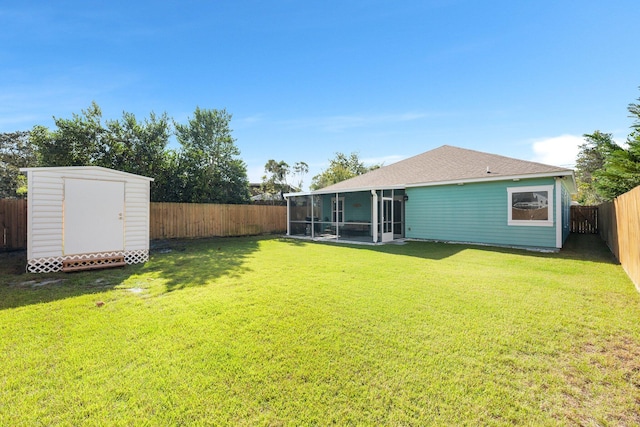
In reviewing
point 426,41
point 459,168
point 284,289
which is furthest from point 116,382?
point 459,168

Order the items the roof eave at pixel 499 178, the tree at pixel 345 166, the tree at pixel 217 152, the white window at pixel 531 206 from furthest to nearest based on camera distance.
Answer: the tree at pixel 345 166 → the tree at pixel 217 152 → the white window at pixel 531 206 → the roof eave at pixel 499 178

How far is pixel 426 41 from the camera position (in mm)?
9625

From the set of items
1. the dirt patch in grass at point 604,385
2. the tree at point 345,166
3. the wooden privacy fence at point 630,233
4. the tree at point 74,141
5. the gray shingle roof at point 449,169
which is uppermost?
the tree at point 345,166

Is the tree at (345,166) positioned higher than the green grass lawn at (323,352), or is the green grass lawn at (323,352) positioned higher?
the tree at (345,166)

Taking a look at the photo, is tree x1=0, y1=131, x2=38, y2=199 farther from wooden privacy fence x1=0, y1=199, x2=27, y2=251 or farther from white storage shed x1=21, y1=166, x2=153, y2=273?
white storage shed x1=21, y1=166, x2=153, y2=273

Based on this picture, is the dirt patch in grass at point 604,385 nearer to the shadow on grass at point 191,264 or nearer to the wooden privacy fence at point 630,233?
the wooden privacy fence at point 630,233

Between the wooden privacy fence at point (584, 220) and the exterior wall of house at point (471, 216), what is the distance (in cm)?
891

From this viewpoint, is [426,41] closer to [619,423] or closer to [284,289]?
[284,289]

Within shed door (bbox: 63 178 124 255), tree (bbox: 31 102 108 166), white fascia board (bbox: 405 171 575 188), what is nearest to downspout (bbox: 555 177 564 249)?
white fascia board (bbox: 405 171 575 188)

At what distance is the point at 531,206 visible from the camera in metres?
9.33

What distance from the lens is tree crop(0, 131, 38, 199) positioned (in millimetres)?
21672

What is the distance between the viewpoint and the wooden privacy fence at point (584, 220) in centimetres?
1476

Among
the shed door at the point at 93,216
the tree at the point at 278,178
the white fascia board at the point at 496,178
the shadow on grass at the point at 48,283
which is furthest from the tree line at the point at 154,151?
the tree at the point at 278,178

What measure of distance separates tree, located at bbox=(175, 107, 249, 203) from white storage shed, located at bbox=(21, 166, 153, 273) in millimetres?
8926
